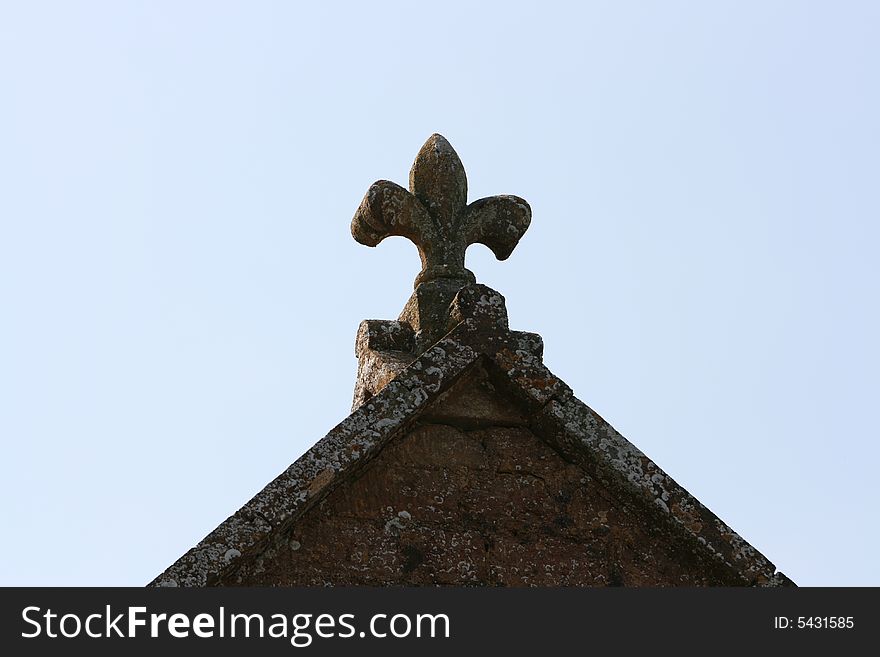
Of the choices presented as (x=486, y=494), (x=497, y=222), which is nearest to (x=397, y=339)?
(x=497, y=222)

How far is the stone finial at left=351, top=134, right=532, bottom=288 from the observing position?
7586mm

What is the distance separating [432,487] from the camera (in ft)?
20.3

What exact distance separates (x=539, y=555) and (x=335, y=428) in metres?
0.93

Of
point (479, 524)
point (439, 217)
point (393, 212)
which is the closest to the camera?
point (479, 524)

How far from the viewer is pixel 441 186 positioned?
25.4 feet

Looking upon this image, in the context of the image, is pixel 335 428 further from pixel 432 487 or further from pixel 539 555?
pixel 539 555

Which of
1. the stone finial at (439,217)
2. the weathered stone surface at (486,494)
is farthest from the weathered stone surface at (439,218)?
the weathered stone surface at (486,494)

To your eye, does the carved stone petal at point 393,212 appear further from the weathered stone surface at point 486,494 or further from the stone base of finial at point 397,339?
the weathered stone surface at point 486,494

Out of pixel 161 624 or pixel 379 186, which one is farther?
pixel 379 186

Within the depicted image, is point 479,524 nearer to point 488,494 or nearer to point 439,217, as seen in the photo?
point 488,494

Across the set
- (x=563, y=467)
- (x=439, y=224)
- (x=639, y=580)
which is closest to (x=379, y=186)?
(x=439, y=224)

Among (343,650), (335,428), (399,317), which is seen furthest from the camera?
(399,317)

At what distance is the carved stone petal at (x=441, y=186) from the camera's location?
7.73 meters

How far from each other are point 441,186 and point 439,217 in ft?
0.50
